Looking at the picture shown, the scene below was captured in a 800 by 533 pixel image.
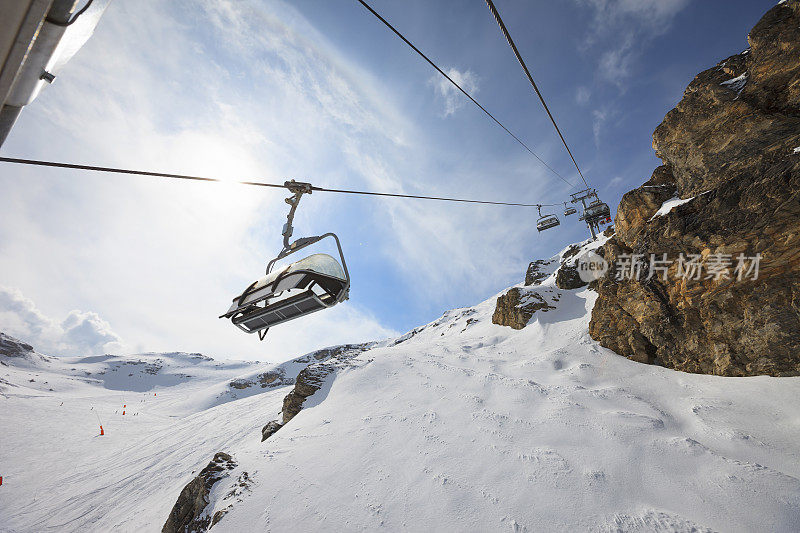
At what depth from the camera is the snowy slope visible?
265 inches

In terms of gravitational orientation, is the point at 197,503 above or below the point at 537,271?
below

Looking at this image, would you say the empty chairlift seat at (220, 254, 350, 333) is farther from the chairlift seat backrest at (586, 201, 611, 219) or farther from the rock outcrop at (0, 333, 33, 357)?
the rock outcrop at (0, 333, 33, 357)

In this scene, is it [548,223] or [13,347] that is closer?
[548,223]

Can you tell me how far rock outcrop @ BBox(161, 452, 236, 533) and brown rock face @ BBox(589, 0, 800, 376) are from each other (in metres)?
18.2

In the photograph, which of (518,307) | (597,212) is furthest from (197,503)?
(597,212)

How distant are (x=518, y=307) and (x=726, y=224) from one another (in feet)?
48.9

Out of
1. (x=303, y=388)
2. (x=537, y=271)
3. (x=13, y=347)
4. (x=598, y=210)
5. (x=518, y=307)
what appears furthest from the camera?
(x=13, y=347)

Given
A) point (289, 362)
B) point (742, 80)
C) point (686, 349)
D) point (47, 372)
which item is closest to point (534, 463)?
point (686, 349)

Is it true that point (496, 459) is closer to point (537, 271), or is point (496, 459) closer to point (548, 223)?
point (548, 223)

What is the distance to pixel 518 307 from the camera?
1003 inches

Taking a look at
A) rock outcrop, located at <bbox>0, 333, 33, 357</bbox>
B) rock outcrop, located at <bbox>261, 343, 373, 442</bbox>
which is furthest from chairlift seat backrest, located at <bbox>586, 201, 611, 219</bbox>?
rock outcrop, located at <bbox>0, 333, 33, 357</bbox>

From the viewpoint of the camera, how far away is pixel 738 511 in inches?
245

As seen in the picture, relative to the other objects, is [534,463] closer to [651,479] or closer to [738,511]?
[651,479]

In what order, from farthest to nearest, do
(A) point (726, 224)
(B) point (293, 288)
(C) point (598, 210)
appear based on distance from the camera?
(C) point (598, 210) → (A) point (726, 224) → (B) point (293, 288)
